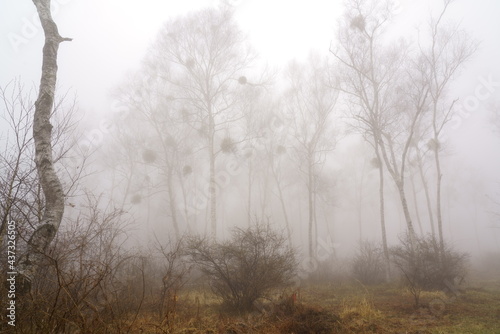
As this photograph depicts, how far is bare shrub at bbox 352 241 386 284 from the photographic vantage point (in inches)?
472

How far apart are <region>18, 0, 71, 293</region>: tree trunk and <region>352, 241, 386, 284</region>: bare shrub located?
1228cm

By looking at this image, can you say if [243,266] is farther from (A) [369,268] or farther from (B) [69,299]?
(A) [369,268]

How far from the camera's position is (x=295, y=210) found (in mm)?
46812

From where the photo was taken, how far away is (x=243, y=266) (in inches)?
258

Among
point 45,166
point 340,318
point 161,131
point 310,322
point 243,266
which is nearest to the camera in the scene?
point 45,166

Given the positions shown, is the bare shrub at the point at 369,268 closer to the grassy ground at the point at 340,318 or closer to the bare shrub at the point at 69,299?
the grassy ground at the point at 340,318

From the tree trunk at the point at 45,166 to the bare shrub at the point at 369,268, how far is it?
12280 mm

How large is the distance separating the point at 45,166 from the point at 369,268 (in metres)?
12.8

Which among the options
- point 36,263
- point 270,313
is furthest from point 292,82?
point 36,263

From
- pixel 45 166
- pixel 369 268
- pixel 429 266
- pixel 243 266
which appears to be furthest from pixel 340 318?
pixel 369 268

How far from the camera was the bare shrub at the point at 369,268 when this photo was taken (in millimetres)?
11977

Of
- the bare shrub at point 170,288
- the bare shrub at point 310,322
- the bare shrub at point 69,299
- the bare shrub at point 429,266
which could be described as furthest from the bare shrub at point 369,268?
the bare shrub at point 69,299

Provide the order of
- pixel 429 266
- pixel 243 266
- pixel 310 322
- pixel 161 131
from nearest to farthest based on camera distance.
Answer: pixel 310 322 < pixel 243 266 < pixel 429 266 < pixel 161 131

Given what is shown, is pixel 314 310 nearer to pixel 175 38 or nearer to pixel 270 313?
pixel 270 313
